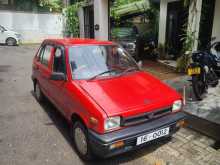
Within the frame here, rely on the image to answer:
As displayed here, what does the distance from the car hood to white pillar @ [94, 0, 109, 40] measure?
7.40m

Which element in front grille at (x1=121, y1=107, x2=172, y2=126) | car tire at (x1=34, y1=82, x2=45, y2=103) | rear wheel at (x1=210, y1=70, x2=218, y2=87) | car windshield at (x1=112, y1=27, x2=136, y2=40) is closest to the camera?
front grille at (x1=121, y1=107, x2=172, y2=126)

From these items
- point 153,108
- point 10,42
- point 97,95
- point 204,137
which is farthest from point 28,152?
point 10,42

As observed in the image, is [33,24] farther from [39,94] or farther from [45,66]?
[45,66]

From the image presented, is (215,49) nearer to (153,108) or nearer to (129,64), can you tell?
(129,64)

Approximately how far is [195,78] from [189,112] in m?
0.88

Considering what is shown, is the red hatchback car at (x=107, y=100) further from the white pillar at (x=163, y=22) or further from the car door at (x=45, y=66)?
the white pillar at (x=163, y=22)

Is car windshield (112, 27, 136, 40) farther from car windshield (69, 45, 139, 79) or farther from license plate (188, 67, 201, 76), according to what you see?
car windshield (69, 45, 139, 79)

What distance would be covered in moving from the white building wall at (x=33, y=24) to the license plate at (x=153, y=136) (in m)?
17.4

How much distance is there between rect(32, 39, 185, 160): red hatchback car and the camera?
8.34 ft

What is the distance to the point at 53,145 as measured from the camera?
11.1 ft

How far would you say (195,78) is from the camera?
4609 millimetres

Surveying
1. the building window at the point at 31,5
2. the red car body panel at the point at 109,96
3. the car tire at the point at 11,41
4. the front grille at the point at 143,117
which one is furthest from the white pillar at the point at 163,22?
the building window at the point at 31,5

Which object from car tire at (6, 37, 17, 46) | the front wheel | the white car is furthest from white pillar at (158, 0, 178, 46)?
car tire at (6, 37, 17, 46)

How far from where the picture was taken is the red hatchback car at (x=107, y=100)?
8.34 feet
